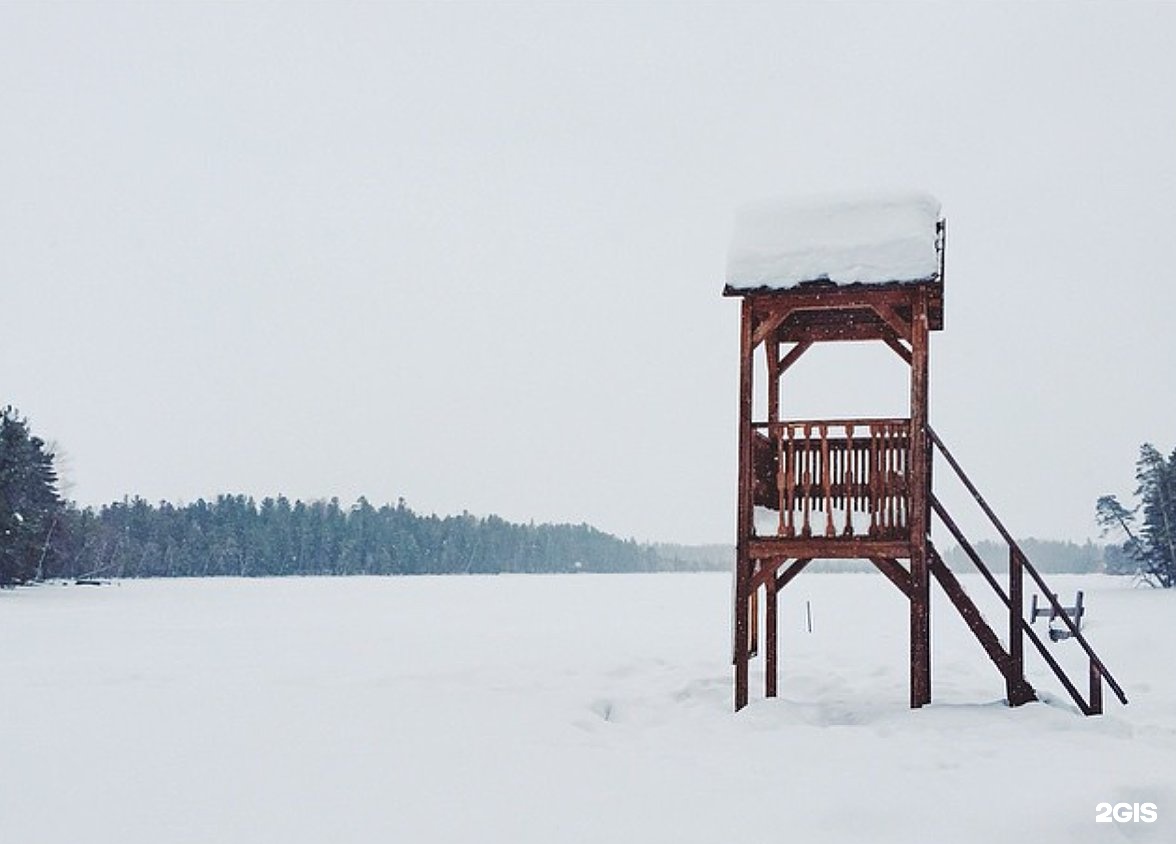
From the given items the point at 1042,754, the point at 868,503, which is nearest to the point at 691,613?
the point at 868,503

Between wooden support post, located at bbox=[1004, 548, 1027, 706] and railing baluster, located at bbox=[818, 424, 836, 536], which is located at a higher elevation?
railing baluster, located at bbox=[818, 424, 836, 536]

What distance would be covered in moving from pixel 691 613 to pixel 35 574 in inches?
1661

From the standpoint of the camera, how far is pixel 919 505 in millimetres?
11172

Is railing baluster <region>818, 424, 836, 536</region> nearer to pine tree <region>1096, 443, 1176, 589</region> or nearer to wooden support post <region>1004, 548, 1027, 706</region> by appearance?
wooden support post <region>1004, 548, 1027, 706</region>

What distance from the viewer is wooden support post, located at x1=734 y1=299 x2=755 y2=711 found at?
11523mm

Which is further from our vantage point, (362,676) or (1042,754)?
(362,676)

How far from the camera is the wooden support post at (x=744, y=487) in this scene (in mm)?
11523

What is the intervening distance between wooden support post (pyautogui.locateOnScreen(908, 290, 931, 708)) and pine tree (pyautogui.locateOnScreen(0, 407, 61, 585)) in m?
50.8

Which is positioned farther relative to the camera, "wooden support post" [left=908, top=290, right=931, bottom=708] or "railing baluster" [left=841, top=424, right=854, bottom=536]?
"railing baluster" [left=841, top=424, right=854, bottom=536]

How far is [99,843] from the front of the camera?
21.8 feet

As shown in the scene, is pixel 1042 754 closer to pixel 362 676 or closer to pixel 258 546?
pixel 362 676
